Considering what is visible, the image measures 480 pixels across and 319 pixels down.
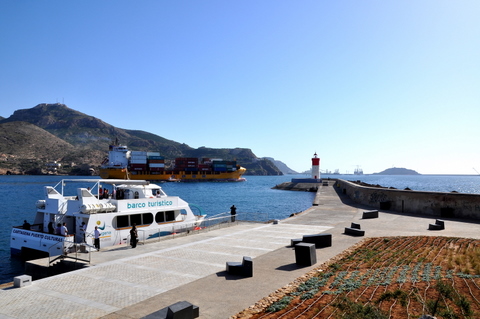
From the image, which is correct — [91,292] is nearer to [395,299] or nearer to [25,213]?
[395,299]

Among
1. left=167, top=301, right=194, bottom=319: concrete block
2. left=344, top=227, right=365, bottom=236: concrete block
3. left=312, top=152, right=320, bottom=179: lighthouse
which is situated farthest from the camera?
left=312, top=152, right=320, bottom=179: lighthouse

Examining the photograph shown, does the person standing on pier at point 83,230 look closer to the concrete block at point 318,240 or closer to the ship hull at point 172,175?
the concrete block at point 318,240

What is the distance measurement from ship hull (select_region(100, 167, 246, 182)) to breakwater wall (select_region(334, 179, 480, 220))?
295ft

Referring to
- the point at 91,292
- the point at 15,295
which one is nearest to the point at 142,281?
the point at 91,292

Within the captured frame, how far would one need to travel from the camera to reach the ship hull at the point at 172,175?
355 ft

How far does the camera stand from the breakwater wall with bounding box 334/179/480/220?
20578mm

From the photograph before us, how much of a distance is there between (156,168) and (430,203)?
10944 centimetres


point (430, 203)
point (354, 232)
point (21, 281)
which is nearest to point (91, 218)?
point (21, 281)

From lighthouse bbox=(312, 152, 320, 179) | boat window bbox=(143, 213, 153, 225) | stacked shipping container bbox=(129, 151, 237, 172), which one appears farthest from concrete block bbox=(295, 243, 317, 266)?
stacked shipping container bbox=(129, 151, 237, 172)

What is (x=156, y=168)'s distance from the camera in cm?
12238

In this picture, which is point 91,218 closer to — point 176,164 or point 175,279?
point 175,279

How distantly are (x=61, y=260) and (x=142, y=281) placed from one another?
4.90 meters

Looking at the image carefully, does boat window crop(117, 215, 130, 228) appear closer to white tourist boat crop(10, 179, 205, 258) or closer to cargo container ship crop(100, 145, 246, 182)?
white tourist boat crop(10, 179, 205, 258)

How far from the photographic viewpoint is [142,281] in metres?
9.42
